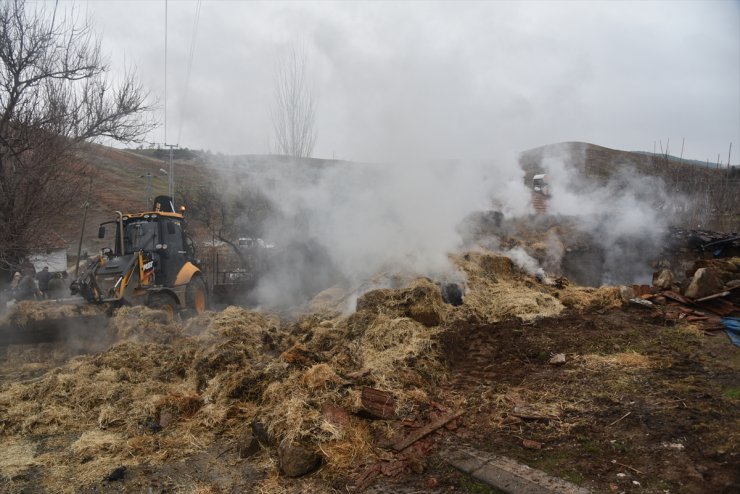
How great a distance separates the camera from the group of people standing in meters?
12.1

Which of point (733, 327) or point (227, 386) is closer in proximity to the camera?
point (227, 386)

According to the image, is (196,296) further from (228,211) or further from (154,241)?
(228,211)

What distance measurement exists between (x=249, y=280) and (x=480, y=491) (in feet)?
38.0

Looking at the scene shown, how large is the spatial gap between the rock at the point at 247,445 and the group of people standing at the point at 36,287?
9508 mm

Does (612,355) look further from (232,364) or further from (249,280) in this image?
(249,280)

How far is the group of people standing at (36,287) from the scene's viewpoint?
12.1 m

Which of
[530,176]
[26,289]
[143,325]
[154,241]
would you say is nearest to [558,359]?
[143,325]

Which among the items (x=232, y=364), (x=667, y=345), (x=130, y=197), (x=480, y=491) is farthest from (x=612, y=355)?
(x=130, y=197)

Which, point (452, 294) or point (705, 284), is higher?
point (705, 284)

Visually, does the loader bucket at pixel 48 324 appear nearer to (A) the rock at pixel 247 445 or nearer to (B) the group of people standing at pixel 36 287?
(B) the group of people standing at pixel 36 287

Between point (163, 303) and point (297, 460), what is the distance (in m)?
7.43

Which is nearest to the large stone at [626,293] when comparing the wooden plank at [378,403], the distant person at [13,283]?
the wooden plank at [378,403]

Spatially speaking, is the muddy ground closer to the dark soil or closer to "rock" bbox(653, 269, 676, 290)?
the dark soil

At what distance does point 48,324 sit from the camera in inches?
341
